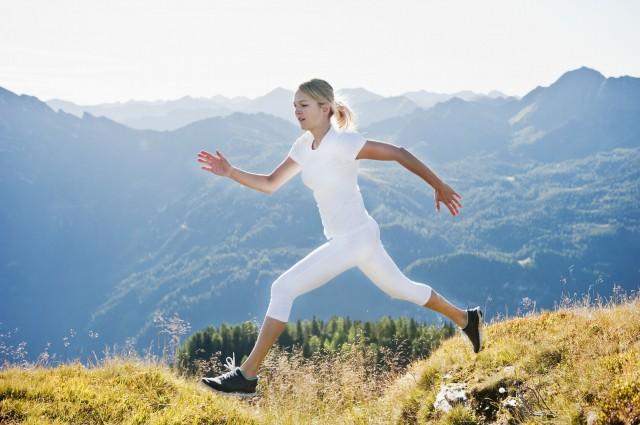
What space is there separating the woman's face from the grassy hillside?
8.51ft

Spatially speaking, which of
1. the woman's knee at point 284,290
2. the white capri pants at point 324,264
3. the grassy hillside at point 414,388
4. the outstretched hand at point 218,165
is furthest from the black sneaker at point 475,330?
the outstretched hand at point 218,165

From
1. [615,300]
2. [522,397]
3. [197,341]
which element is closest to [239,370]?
[522,397]

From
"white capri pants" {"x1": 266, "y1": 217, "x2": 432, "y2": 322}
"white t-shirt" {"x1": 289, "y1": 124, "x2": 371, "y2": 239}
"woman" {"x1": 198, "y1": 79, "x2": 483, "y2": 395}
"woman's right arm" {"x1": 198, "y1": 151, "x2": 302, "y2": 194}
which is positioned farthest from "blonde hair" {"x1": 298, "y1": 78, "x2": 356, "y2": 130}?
"white capri pants" {"x1": 266, "y1": 217, "x2": 432, "y2": 322}

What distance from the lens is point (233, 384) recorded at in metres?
4.90

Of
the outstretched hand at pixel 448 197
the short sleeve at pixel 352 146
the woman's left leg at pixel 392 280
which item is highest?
the short sleeve at pixel 352 146

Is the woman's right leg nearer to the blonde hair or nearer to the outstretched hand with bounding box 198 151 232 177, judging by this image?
the blonde hair

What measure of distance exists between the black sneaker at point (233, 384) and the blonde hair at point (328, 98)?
7.79 ft

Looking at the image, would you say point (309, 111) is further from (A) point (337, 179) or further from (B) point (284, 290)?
(B) point (284, 290)

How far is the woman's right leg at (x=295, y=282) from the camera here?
486 centimetres

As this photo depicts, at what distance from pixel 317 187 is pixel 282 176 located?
61 centimetres

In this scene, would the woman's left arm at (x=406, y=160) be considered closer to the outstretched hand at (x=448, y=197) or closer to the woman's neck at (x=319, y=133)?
the outstretched hand at (x=448, y=197)

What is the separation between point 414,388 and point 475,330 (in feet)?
2.90

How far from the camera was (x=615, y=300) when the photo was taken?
289 inches

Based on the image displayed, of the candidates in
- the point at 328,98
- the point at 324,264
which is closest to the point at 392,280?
the point at 324,264
